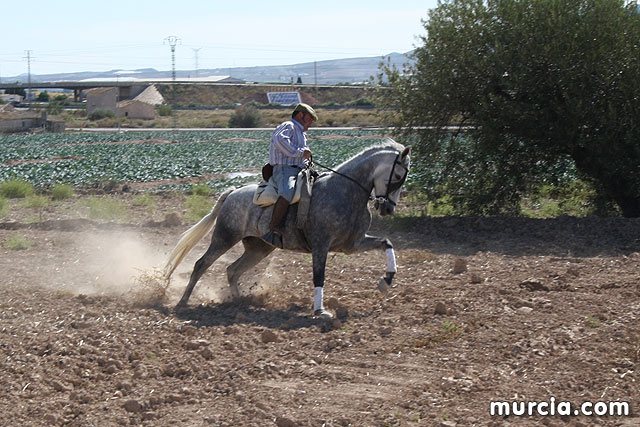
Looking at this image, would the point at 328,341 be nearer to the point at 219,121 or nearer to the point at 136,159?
the point at 136,159

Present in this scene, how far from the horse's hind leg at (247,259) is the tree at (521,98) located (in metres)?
7.56

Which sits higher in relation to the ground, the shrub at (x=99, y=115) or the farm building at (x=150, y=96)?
the farm building at (x=150, y=96)

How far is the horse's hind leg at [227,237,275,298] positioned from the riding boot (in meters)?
0.65

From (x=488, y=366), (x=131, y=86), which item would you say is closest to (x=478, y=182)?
(x=488, y=366)

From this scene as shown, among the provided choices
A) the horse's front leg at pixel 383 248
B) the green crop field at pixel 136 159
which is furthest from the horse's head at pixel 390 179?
the green crop field at pixel 136 159

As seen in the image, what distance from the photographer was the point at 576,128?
15008 millimetres

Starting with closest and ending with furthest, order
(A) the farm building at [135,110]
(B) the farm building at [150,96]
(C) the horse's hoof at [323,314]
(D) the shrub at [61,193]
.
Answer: (C) the horse's hoof at [323,314], (D) the shrub at [61,193], (A) the farm building at [135,110], (B) the farm building at [150,96]

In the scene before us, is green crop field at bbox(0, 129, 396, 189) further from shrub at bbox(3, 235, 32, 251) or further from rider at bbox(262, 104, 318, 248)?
rider at bbox(262, 104, 318, 248)

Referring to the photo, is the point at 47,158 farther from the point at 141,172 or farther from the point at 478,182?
the point at 478,182

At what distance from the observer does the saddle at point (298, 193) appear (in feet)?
30.0

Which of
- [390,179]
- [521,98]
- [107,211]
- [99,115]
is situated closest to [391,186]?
[390,179]

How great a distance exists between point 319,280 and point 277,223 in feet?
3.18

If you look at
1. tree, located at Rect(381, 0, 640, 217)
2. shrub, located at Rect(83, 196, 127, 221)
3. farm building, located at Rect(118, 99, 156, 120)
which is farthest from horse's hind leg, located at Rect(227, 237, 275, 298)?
farm building, located at Rect(118, 99, 156, 120)

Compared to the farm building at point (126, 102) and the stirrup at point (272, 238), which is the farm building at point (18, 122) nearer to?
the farm building at point (126, 102)
